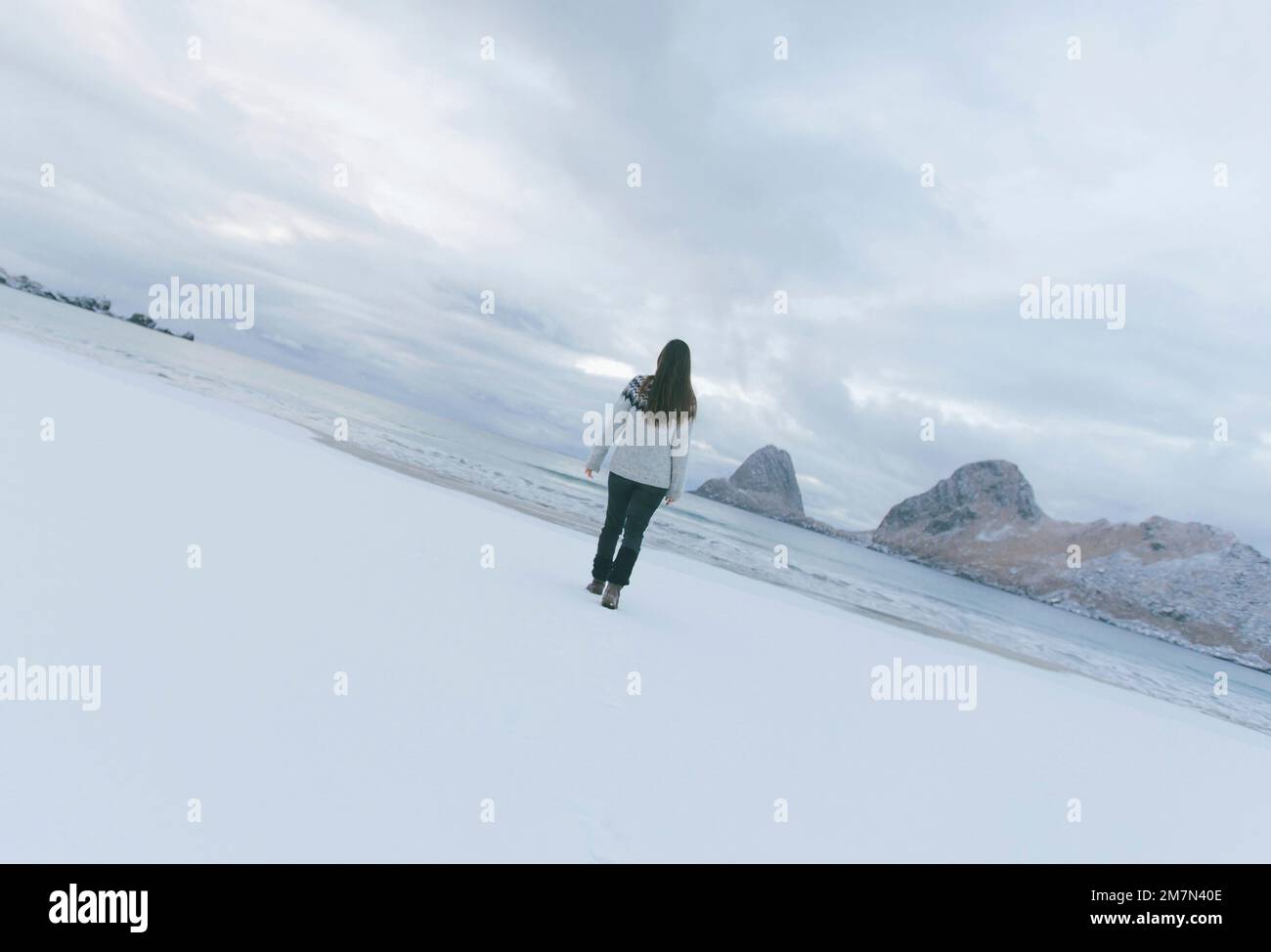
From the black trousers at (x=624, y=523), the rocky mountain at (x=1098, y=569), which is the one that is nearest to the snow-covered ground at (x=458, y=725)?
the black trousers at (x=624, y=523)

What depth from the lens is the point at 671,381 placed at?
6.22 m

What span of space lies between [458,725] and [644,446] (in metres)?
3.66

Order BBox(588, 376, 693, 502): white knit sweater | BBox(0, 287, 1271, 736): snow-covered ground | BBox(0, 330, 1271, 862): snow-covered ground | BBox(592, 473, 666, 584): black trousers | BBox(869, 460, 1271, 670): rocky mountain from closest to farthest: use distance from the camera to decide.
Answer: BBox(0, 330, 1271, 862): snow-covered ground < BBox(592, 473, 666, 584): black trousers < BBox(588, 376, 693, 502): white knit sweater < BBox(0, 287, 1271, 736): snow-covered ground < BBox(869, 460, 1271, 670): rocky mountain

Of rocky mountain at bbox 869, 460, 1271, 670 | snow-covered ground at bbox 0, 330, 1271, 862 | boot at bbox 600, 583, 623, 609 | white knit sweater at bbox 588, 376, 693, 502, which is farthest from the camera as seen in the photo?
rocky mountain at bbox 869, 460, 1271, 670

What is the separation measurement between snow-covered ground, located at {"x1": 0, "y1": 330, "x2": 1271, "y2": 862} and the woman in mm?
591

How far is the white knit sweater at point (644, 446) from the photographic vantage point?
628 cm

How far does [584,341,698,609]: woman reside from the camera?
622 cm

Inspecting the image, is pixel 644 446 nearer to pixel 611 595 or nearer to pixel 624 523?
pixel 624 523

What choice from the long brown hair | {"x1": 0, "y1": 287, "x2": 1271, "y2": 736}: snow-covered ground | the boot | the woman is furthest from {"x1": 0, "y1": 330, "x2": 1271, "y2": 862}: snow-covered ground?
{"x1": 0, "y1": 287, "x2": 1271, "y2": 736}: snow-covered ground

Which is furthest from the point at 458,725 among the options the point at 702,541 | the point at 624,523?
the point at 702,541

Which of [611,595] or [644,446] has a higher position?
[644,446]

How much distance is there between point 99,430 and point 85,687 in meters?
7.31

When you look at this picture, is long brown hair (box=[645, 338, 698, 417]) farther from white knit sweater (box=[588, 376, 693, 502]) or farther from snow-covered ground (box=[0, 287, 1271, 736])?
snow-covered ground (box=[0, 287, 1271, 736])
